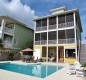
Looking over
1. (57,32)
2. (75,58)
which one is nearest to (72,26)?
(57,32)

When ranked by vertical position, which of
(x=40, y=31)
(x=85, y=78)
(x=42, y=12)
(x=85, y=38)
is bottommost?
(x=85, y=78)

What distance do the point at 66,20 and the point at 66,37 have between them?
3.63 meters

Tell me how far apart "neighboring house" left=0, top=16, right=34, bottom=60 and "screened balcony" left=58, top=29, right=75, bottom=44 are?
1123cm

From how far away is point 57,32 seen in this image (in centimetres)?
2614

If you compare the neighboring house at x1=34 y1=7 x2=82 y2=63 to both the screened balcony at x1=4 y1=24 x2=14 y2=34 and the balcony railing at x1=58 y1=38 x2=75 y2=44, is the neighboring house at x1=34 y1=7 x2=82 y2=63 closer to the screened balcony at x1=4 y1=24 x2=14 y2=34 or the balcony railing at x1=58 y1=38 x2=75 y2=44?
the balcony railing at x1=58 y1=38 x2=75 y2=44

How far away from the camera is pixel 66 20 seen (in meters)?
25.7

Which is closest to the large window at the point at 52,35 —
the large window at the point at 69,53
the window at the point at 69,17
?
the window at the point at 69,17

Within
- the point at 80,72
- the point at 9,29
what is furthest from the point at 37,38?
the point at 80,72

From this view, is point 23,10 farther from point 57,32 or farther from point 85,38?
point 85,38

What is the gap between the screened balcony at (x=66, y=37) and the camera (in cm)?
2445

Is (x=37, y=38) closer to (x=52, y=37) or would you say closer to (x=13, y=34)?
(x=52, y=37)

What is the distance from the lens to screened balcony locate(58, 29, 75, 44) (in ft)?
80.2

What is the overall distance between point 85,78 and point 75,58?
13.7 meters

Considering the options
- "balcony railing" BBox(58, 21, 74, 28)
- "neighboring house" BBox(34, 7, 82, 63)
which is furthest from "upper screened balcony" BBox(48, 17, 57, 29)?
"balcony railing" BBox(58, 21, 74, 28)
